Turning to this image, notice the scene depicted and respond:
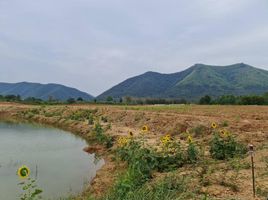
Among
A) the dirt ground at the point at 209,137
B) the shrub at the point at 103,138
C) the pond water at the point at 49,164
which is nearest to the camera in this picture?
the dirt ground at the point at 209,137

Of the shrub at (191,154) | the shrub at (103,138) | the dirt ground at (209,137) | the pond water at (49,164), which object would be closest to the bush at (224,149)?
the dirt ground at (209,137)

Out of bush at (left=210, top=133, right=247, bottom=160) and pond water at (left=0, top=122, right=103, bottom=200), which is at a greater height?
bush at (left=210, top=133, right=247, bottom=160)

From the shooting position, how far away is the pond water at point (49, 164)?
31.8 feet

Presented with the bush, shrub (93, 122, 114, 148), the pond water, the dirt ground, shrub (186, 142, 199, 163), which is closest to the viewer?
the dirt ground

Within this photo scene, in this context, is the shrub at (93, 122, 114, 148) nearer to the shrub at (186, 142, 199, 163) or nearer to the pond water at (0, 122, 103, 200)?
the pond water at (0, 122, 103, 200)

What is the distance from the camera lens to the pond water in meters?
9.68

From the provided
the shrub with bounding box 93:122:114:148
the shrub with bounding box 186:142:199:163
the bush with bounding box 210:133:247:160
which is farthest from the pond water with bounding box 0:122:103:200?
the bush with bounding box 210:133:247:160

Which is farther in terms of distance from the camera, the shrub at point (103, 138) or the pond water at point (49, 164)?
the shrub at point (103, 138)

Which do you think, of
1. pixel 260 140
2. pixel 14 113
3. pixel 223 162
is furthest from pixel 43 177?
pixel 14 113

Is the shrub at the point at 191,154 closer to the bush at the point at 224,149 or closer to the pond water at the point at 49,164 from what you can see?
the bush at the point at 224,149

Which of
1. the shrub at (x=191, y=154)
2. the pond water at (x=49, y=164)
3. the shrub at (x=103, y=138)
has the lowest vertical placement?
the pond water at (x=49, y=164)

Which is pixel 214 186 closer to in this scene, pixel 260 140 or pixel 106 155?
pixel 260 140

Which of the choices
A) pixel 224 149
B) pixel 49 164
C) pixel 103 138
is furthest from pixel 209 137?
pixel 49 164

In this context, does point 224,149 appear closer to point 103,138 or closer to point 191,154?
point 191,154
